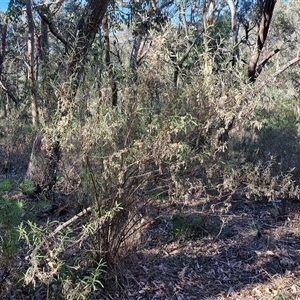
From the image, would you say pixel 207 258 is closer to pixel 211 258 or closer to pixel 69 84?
pixel 211 258

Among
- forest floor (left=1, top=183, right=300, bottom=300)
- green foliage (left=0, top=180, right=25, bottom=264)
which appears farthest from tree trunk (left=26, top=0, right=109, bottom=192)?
forest floor (left=1, top=183, right=300, bottom=300)

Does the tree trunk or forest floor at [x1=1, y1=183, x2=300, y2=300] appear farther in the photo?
forest floor at [x1=1, y1=183, x2=300, y2=300]

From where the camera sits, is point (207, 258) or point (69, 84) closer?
point (69, 84)

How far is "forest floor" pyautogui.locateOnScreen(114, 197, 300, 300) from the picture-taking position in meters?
3.95

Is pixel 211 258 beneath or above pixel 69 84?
beneath

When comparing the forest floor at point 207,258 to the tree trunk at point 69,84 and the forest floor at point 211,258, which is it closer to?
the forest floor at point 211,258

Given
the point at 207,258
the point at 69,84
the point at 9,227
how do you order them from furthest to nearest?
the point at 207,258, the point at 69,84, the point at 9,227

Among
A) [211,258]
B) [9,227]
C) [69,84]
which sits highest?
[69,84]

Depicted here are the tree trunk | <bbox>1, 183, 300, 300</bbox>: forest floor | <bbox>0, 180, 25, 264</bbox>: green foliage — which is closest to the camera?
<bbox>0, 180, 25, 264</bbox>: green foliage

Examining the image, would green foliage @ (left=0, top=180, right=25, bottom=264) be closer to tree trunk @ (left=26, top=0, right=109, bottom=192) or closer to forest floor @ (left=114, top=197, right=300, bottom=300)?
tree trunk @ (left=26, top=0, right=109, bottom=192)

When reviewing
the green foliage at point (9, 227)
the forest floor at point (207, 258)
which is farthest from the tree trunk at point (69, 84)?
the forest floor at point (207, 258)

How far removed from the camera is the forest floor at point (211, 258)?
3945 mm

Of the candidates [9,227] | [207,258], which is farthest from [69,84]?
[207,258]

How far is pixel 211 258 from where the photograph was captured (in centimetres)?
470
